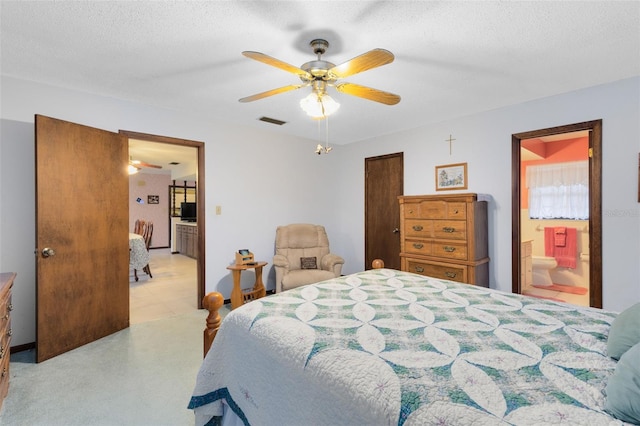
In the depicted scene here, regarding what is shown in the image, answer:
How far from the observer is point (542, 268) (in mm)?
4629

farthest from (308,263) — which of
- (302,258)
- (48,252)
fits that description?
(48,252)

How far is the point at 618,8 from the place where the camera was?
169 cm

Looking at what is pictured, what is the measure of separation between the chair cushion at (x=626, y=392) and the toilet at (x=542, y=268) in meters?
4.54

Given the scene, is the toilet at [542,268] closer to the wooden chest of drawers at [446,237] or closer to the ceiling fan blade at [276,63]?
the wooden chest of drawers at [446,237]

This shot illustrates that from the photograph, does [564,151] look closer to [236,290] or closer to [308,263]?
[308,263]

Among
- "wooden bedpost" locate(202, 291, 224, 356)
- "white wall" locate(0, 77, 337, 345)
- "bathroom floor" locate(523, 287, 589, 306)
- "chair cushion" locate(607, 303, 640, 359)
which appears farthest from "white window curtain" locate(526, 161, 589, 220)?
"wooden bedpost" locate(202, 291, 224, 356)

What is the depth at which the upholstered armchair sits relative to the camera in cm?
369

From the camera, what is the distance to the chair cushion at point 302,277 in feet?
11.8

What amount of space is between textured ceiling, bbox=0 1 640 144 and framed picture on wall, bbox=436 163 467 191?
90 centimetres

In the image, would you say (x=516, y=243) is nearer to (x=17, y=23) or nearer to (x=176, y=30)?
(x=176, y=30)

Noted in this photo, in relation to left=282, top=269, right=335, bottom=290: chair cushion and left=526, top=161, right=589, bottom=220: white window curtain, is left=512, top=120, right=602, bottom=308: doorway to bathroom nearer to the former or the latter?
left=526, top=161, right=589, bottom=220: white window curtain

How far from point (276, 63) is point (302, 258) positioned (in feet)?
9.14

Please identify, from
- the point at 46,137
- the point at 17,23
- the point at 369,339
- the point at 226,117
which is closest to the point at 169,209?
the point at 226,117

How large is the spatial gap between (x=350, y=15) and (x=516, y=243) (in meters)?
2.93
